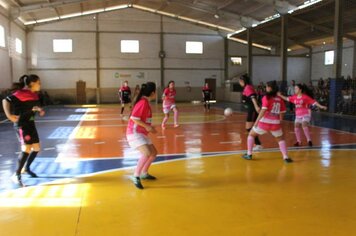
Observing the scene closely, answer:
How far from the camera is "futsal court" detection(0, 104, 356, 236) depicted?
409 centimetres

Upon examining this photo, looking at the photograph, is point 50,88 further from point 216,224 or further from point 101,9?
point 216,224

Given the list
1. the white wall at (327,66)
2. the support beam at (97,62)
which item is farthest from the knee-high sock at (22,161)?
the white wall at (327,66)

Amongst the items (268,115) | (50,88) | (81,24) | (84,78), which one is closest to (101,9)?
(81,24)

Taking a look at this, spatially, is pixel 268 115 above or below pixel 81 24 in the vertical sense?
below

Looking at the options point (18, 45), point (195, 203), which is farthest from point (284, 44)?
point (195, 203)

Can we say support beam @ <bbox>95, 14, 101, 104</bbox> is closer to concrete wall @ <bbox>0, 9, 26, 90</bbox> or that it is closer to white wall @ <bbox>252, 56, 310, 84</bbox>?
concrete wall @ <bbox>0, 9, 26, 90</bbox>

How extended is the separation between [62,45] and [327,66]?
26.1 meters

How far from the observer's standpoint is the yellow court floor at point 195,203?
4016mm

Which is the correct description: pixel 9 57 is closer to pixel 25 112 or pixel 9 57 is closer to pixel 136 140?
pixel 25 112

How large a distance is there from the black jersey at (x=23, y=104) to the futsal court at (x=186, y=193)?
1.05 metres

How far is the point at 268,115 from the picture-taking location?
7.30m

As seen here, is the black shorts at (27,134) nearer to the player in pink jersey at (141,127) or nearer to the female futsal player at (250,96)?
the player in pink jersey at (141,127)

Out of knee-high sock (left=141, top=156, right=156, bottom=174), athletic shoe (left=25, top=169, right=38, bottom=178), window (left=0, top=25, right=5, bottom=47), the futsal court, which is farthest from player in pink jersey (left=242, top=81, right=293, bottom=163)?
window (left=0, top=25, right=5, bottom=47)

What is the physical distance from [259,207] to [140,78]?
31081mm
